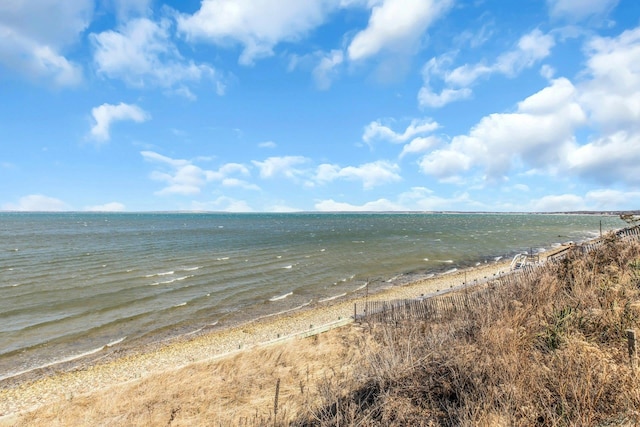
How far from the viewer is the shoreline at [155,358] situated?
10.1 metres

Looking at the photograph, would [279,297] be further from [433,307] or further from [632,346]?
[632,346]

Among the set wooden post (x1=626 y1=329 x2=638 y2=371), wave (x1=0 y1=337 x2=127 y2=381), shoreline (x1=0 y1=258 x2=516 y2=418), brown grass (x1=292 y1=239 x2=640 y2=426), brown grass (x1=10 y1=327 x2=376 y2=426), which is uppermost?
wooden post (x1=626 y1=329 x2=638 y2=371)

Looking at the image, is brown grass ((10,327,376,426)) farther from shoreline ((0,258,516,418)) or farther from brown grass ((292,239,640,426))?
brown grass ((292,239,640,426))

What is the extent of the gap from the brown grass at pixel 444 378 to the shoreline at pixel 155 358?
1.07 m

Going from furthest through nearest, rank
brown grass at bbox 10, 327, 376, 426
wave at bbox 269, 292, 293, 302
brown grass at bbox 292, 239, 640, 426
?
wave at bbox 269, 292, 293, 302 → brown grass at bbox 10, 327, 376, 426 → brown grass at bbox 292, 239, 640, 426

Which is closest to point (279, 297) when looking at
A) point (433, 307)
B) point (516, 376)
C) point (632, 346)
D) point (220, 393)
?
point (433, 307)

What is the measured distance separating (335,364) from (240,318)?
9318 mm

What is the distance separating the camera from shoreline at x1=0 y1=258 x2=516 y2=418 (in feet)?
33.2

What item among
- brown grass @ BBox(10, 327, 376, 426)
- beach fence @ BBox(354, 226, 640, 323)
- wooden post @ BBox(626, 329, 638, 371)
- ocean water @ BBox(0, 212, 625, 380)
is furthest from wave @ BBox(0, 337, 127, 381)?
wooden post @ BBox(626, 329, 638, 371)

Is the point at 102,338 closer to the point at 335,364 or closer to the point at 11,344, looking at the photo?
the point at 11,344

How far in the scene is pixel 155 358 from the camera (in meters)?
12.5

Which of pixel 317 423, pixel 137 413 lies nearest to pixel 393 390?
pixel 317 423

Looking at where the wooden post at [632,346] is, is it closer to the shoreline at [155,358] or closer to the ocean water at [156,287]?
the shoreline at [155,358]

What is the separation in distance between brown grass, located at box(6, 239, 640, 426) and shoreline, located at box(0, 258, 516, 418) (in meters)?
1.07
